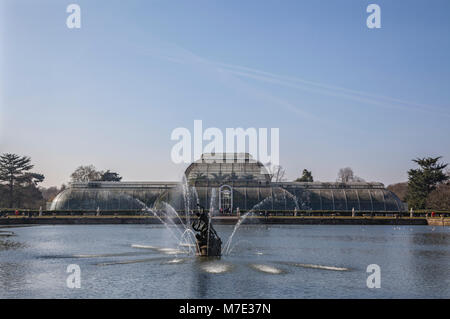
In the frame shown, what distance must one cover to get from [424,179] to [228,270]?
314ft

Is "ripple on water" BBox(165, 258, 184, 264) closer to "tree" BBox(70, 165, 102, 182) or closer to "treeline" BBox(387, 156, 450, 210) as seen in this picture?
"treeline" BBox(387, 156, 450, 210)

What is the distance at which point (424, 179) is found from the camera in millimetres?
114750

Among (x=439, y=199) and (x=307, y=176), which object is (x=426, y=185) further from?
(x=307, y=176)

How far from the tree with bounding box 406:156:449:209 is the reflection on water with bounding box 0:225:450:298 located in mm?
69581

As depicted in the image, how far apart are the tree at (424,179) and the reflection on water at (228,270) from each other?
69581mm

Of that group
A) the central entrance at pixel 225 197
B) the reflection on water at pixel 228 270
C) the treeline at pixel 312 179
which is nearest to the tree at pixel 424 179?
the treeline at pixel 312 179

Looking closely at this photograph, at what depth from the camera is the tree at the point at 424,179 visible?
113562 millimetres

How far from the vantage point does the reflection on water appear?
24.4 meters

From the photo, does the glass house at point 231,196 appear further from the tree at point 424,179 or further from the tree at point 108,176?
the tree at point 108,176

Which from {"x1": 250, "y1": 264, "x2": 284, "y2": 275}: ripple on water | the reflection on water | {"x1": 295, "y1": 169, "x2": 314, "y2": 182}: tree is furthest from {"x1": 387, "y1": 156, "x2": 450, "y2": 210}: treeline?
{"x1": 250, "y1": 264, "x2": 284, "y2": 275}: ripple on water

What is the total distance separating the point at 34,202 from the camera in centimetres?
13300
